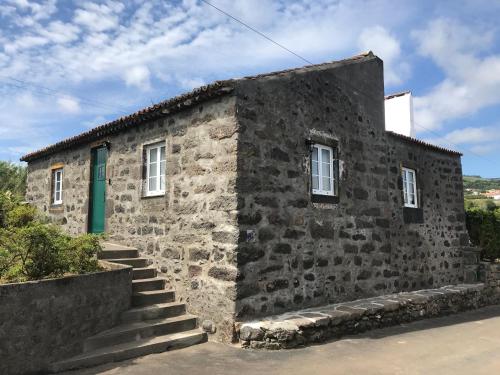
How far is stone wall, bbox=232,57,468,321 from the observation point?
6.27m

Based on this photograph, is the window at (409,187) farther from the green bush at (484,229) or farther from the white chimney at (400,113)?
the green bush at (484,229)

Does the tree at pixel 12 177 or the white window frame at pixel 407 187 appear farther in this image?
the tree at pixel 12 177

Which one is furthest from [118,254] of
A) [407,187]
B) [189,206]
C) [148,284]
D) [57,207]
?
[407,187]

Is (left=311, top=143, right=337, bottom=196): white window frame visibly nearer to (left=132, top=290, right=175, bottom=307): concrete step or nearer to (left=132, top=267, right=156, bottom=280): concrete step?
(left=132, top=290, right=175, bottom=307): concrete step

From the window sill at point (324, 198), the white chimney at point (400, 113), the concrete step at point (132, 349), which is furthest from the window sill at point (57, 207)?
the white chimney at point (400, 113)

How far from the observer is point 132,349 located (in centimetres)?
529

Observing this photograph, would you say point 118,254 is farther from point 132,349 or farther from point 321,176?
point 321,176

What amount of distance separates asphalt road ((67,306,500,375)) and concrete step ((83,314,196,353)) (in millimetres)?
409

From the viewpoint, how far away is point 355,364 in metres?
5.12

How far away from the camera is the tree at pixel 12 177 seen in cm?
1997

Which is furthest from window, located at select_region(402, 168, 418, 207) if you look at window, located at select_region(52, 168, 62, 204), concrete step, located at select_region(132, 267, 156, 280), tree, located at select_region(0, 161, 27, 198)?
tree, located at select_region(0, 161, 27, 198)

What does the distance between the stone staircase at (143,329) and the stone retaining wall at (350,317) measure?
101 centimetres

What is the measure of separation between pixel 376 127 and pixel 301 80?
254 cm

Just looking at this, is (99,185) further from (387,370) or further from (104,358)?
(387,370)
